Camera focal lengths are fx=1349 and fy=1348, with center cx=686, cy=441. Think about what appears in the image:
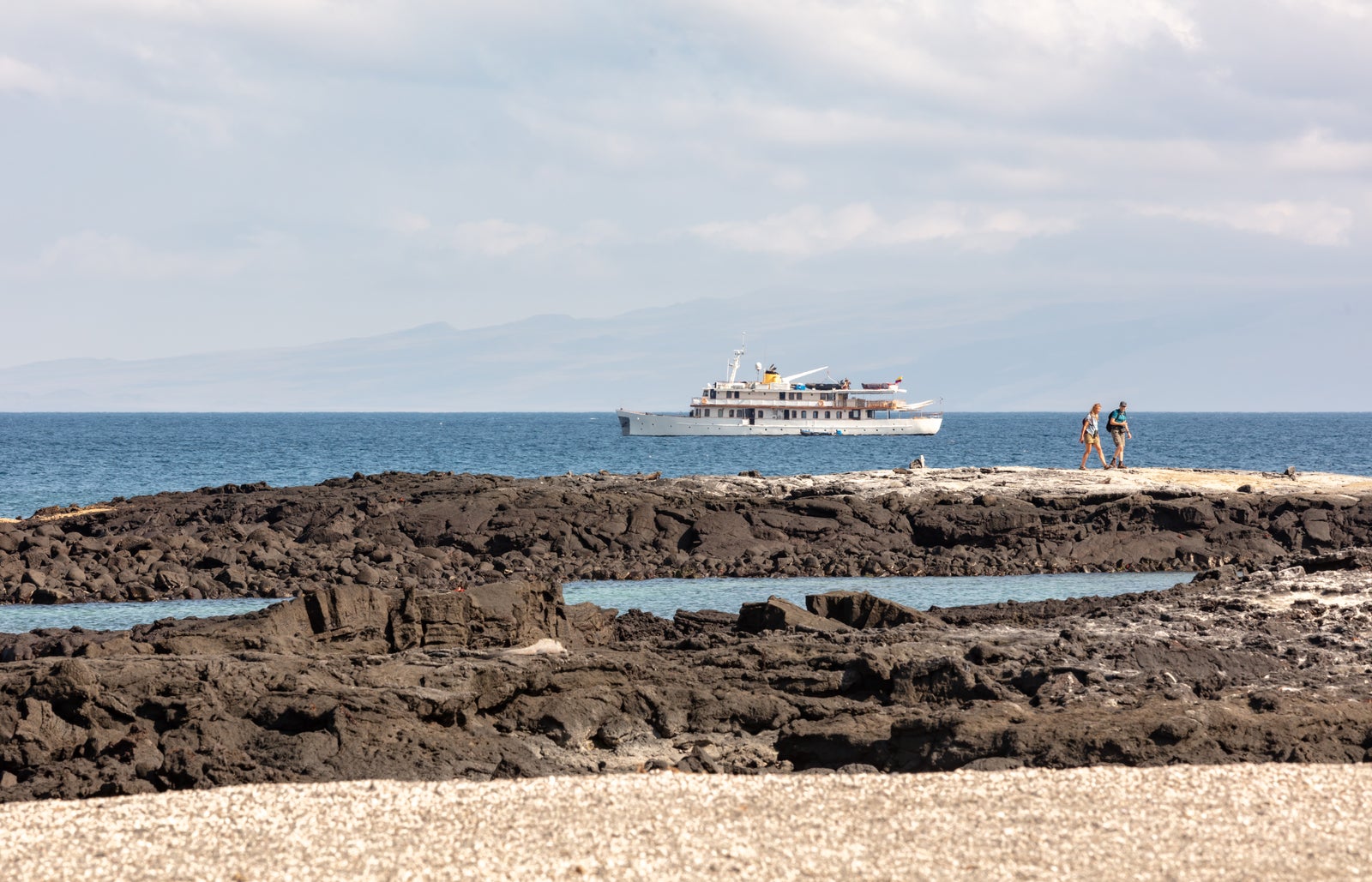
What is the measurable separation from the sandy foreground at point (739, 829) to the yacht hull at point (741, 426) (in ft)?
264

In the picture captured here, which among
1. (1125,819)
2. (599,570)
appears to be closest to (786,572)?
(599,570)

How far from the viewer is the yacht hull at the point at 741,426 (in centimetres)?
8959

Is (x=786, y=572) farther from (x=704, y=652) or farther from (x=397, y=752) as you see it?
(x=397, y=752)

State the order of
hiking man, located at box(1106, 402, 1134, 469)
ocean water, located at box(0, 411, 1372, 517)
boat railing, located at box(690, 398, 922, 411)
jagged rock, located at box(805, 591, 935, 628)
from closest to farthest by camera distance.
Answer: jagged rock, located at box(805, 591, 935, 628)
hiking man, located at box(1106, 402, 1134, 469)
ocean water, located at box(0, 411, 1372, 517)
boat railing, located at box(690, 398, 922, 411)

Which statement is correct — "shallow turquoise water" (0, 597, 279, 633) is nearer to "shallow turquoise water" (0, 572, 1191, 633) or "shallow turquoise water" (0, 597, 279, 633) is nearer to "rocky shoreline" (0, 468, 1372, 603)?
"shallow turquoise water" (0, 572, 1191, 633)

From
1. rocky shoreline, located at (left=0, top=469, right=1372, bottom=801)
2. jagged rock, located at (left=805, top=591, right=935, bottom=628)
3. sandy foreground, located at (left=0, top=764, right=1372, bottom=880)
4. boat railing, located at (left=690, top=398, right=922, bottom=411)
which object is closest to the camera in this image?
sandy foreground, located at (left=0, top=764, right=1372, bottom=880)

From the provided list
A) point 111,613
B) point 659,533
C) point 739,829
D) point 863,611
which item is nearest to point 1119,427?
point 659,533

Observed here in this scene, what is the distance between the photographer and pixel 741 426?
9025cm

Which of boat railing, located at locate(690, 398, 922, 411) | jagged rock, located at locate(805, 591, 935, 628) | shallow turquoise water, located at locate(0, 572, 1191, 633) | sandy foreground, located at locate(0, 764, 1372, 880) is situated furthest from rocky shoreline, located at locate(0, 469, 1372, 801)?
boat railing, located at locate(690, 398, 922, 411)

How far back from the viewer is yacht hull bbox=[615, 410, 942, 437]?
294ft

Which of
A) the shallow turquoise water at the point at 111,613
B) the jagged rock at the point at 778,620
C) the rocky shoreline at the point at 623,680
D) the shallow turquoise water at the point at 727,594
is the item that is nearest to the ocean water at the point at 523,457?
the shallow turquoise water at the point at 111,613

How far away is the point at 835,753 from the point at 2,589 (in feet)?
58.4

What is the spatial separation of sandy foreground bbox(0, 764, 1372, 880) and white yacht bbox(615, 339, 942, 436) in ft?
263

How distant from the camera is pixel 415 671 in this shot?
11.8 meters
